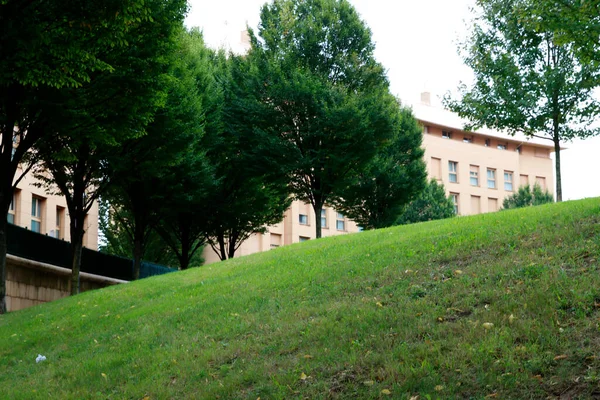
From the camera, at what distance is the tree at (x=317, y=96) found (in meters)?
26.6

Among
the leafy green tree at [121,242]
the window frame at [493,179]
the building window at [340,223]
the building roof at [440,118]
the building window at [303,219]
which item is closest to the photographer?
the leafy green tree at [121,242]

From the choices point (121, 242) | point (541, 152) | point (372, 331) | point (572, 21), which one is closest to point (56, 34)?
point (372, 331)

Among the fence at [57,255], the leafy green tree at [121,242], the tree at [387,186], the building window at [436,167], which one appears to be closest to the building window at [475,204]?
the building window at [436,167]

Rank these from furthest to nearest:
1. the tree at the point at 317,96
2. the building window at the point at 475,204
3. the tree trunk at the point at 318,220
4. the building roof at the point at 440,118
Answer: the building window at the point at 475,204 → the building roof at the point at 440,118 → the tree at the point at 317,96 → the tree trunk at the point at 318,220

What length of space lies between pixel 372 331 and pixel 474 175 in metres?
66.6

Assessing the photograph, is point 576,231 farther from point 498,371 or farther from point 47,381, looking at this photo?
point 47,381

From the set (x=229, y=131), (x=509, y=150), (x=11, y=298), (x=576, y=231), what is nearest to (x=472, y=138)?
(x=509, y=150)

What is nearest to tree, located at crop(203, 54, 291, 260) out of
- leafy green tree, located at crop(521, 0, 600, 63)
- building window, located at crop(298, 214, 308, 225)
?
leafy green tree, located at crop(521, 0, 600, 63)

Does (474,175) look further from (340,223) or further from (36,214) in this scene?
(36,214)

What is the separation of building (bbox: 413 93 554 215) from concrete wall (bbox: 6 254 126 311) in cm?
4768

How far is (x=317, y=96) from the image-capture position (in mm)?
27031

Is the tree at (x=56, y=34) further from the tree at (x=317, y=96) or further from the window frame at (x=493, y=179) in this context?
the window frame at (x=493, y=179)

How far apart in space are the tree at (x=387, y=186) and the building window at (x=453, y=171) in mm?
32863

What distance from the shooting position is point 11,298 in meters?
21.8
